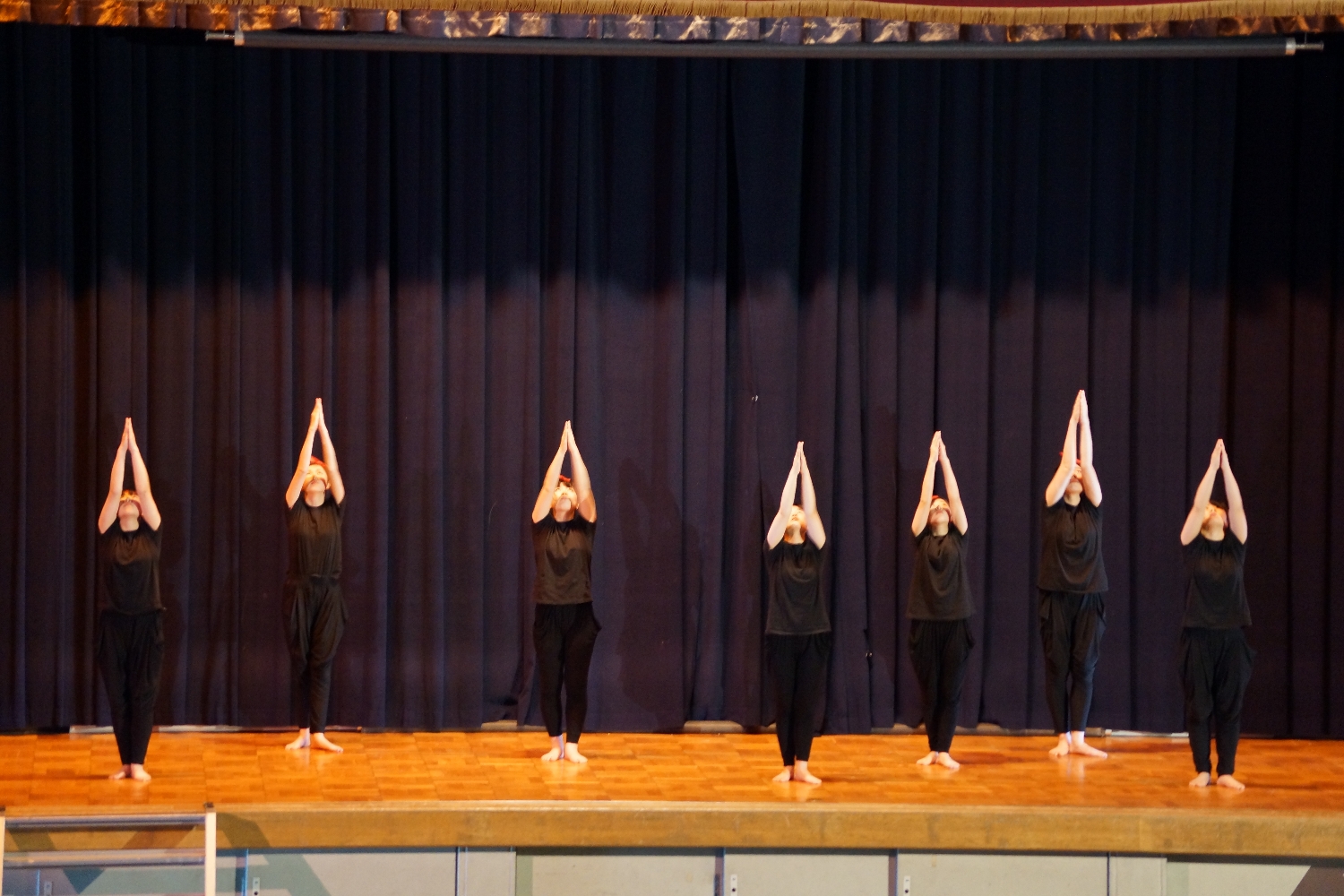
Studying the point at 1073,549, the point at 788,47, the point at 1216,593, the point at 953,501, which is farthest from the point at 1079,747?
the point at 788,47

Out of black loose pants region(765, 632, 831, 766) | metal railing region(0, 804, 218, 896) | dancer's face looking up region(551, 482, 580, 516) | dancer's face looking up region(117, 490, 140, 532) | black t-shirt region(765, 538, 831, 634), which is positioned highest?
dancer's face looking up region(551, 482, 580, 516)

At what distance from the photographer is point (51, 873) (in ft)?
18.7

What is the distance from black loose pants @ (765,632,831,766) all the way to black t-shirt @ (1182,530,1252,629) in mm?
1636

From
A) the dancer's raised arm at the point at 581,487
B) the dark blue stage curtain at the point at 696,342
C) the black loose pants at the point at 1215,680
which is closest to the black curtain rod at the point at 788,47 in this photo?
the dark blue stage curtain at the point at 696,342

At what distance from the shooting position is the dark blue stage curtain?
7.96 m

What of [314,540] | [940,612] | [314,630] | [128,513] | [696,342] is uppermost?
[696,342]

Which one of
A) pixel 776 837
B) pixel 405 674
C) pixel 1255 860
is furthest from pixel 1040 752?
pixel 405 674

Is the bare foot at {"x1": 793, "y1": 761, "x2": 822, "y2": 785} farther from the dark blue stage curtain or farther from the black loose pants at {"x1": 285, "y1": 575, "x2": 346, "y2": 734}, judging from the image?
the black loose pants at {"x1": 285, "y1": 575, "x2": 346, "y2": 734}

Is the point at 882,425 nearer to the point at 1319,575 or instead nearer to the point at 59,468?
the point at 1319,575

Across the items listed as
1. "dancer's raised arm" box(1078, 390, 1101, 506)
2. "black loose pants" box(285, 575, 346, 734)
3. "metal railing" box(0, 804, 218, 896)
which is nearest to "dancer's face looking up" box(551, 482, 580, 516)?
"black loose pants" box(285, 575, 346, 734)

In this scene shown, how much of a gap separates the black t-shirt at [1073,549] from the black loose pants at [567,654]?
2.24 meters

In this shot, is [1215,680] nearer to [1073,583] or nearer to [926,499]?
[1073,583]

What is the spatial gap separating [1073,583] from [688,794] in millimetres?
2222

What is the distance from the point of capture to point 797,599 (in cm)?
680
